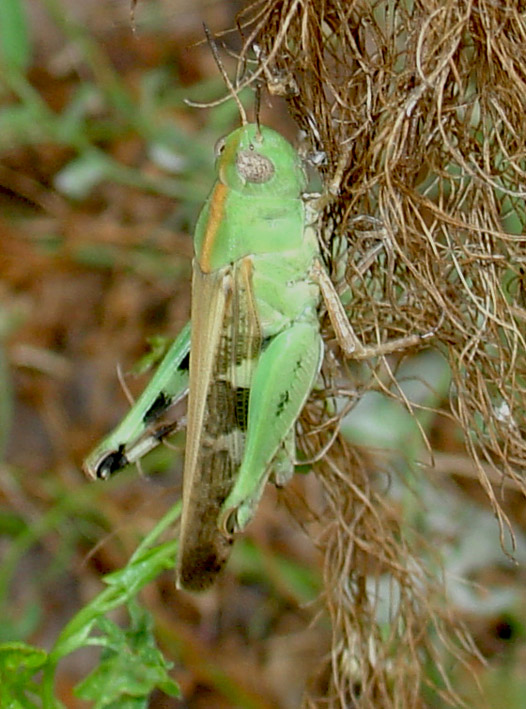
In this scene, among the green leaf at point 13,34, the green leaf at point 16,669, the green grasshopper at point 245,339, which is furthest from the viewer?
the green leaf at point 13,34

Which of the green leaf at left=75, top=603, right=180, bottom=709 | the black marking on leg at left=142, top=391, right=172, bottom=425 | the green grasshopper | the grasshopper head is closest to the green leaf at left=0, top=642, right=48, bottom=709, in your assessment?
the green leaf at left=75, top=603, right=180, bottom=709

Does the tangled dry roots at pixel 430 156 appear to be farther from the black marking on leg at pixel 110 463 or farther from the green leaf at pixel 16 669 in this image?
the green leaf at pixel 16 669

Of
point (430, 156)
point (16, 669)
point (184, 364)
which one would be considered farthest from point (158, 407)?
point (430, 156)

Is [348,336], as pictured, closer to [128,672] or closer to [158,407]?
[158,407]

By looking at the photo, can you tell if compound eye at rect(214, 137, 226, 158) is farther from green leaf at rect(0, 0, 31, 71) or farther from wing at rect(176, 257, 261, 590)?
green leaf at rect(0, 0, 31, 71)

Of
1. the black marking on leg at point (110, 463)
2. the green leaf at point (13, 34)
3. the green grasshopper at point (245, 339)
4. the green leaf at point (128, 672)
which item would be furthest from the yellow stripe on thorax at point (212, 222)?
the green leaf at point (13, 34)
